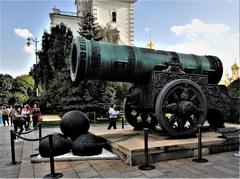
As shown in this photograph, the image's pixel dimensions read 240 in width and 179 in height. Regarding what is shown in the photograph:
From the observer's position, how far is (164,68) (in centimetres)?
765

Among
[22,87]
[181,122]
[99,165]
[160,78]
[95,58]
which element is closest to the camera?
[99,165]

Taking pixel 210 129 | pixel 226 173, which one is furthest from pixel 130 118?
pixel 226 173

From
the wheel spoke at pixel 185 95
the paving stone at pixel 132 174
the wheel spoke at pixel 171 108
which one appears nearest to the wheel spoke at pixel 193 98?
the wheel spoke at pixel 185 95

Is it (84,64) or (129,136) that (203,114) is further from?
(84,64)

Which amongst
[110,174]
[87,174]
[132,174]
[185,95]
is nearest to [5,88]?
[185,95]

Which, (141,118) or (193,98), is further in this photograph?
(141,118)

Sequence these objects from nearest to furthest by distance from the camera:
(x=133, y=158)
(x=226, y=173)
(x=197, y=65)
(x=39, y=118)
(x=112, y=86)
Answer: (x=226, y=173)
(x=133, y=158)
(x=197, y=65)
(x=39, y=118)
(x=112, y=86)

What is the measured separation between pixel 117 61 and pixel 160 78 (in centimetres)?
122

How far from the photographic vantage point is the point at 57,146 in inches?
257

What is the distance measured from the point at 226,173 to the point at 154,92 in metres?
2.67


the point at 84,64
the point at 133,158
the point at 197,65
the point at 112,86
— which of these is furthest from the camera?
the point at 112,86

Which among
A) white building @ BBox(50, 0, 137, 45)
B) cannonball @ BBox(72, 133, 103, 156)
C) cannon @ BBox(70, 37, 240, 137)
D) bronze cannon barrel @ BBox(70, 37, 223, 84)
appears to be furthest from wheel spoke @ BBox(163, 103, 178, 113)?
white building @ BBox(50, 0, 137, 45)

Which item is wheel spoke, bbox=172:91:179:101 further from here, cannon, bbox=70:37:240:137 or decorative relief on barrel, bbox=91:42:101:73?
Result: decorative relief on barrel, bbox=91:42:101:73

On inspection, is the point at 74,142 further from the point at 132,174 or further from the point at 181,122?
the point at 181,122
